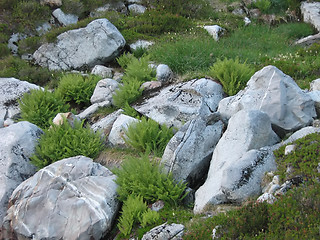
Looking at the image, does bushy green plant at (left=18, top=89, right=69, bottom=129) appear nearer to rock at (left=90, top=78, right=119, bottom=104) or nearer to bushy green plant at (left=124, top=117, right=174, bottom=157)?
rock at (left=90, top=78, right=119, bottom=104)

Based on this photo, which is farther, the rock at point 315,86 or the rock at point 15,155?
the rock at point 315,86

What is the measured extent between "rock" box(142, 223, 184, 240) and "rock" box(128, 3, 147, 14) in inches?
597

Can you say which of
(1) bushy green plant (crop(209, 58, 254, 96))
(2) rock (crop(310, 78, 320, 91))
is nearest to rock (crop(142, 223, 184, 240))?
(1) bushy green plant (crop(209, 58, 254, 96))

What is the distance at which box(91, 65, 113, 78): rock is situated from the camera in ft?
47.1

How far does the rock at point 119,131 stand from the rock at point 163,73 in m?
2.45

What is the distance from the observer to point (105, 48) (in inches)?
607

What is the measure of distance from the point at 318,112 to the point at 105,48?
9.36 metres

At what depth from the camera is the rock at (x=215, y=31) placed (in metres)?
16.4

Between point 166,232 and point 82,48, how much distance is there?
11.0 meters

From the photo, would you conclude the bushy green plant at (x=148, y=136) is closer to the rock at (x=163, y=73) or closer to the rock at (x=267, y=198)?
the rock at (x=163, y=73)

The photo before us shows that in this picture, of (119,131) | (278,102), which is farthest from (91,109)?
(278,102)

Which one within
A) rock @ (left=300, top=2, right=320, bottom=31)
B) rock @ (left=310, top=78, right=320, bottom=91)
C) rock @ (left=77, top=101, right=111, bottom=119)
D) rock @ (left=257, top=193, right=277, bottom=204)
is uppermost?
rock @ (left=257, top=193, right=277, bottom=204)

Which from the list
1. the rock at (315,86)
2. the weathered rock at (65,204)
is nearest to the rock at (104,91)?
the weathered rock at (65,204)

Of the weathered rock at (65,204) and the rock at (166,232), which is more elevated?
the rock at (166,232)
